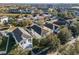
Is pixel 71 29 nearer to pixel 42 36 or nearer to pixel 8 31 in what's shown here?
pixel 42 36

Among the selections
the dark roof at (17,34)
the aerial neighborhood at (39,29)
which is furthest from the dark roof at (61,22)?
the dark roof at (17,34)

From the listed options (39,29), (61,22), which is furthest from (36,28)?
(61,22)

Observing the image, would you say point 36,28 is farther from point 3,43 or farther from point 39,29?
point 3,43

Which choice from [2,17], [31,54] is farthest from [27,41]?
[2,17]

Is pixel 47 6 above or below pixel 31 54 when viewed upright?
above

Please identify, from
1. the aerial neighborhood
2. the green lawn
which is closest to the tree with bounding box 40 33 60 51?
the aerial neighborhood

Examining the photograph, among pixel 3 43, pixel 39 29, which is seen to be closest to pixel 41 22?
pixel 39 29

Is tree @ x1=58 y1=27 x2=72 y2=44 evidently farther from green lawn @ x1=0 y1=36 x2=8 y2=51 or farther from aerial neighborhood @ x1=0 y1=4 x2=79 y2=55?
green lawn @ x1=0 y1=36 x2=8 y2=51
